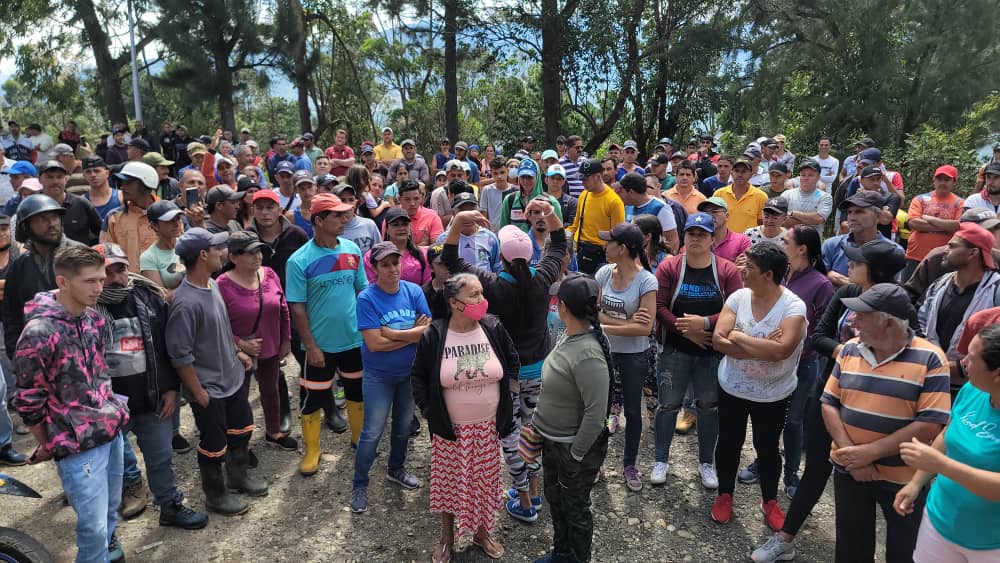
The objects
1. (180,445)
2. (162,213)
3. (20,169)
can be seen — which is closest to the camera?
(162,213)

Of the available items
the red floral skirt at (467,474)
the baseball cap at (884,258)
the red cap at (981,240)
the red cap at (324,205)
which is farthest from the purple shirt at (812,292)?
the red cap at (324,205)

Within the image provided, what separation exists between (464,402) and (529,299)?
844mm

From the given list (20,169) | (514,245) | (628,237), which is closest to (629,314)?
(628,237)

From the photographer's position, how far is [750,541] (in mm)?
4004

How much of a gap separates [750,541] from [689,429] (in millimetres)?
1595

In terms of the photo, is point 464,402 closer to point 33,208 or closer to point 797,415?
point 797,415

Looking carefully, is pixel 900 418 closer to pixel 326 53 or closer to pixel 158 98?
pixel 326 53

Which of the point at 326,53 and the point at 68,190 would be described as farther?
the point at 326,53

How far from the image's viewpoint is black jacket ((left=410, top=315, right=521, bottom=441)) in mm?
3600

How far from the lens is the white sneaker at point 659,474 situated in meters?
4.63

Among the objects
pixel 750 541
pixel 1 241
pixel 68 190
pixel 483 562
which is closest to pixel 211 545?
pixel 483 562

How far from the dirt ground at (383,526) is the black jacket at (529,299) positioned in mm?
1267

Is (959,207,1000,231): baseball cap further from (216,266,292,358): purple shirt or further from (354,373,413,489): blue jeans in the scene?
(216,266,292,358): purple shirt

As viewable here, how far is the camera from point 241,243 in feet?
14.1
